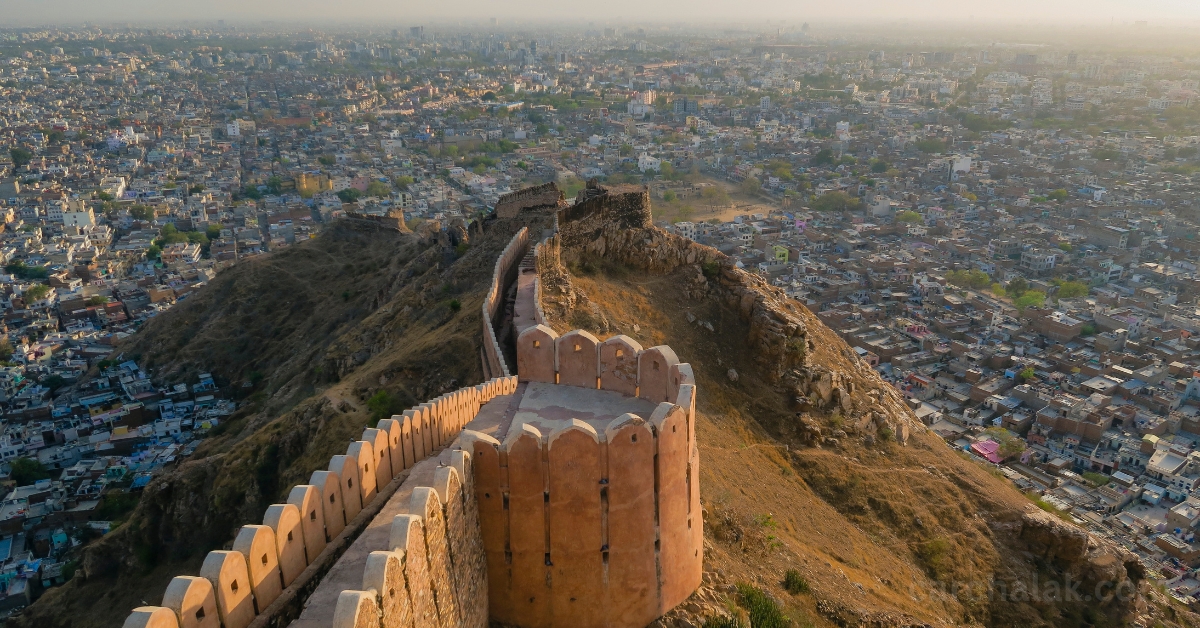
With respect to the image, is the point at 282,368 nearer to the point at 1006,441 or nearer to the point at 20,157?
the point at 1006,441

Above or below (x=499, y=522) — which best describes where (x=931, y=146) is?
below

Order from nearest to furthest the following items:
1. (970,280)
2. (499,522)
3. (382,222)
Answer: (499,522), (382,222), (970,280)

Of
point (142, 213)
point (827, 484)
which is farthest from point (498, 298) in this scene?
point (142, 213)

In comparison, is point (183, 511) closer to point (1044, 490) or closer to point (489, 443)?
point (489, 443)

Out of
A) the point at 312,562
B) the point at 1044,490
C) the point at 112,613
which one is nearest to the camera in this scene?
the point at 312,562

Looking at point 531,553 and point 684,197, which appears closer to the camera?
point 531,553

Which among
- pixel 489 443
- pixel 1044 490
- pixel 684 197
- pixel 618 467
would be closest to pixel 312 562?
pixel 489 443

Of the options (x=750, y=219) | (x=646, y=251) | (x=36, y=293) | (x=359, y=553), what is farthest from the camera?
(x=750, y=219)

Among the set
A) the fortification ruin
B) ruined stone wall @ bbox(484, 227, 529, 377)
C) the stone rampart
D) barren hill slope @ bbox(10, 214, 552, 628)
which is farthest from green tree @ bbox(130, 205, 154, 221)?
the fortification ruin
